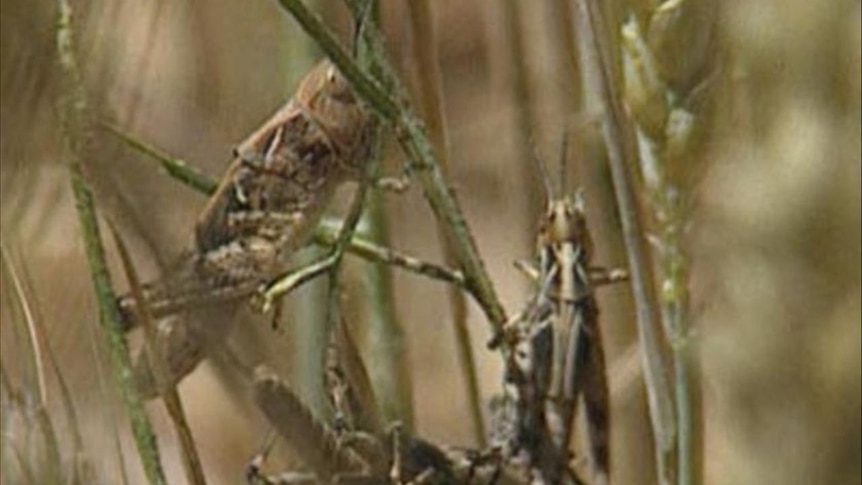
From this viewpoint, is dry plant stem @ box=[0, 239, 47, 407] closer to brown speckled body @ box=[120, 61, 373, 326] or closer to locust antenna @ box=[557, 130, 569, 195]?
brown speckled body @ box=[120, 61, 373, 326]

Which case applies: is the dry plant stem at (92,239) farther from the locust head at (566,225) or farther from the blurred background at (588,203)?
the locust head at (566,225)

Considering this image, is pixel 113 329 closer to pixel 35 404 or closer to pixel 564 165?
pixel 35 404

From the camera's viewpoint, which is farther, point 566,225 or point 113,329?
point 566,225

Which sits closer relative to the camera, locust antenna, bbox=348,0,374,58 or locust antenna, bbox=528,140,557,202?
locust antenna, bbox=348,0,374,58

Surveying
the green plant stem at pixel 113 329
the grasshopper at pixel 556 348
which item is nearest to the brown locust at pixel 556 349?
the grasshopper at pixel 556 348

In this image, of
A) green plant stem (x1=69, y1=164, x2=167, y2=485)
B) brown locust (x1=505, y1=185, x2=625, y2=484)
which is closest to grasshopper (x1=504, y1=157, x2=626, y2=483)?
brown locust (x1=505, y1=185, x2=625, y2=484)

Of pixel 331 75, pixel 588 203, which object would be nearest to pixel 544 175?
pixel 588 203
